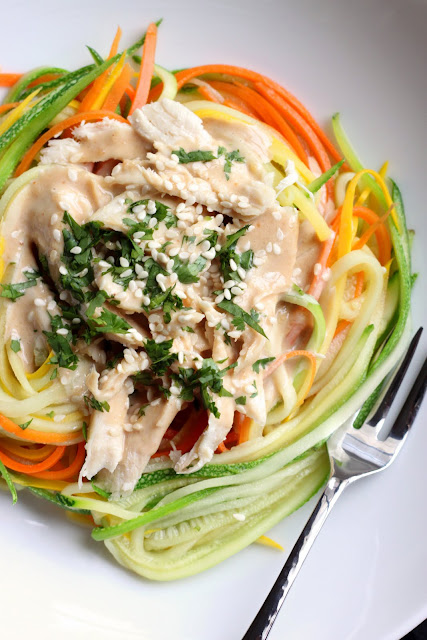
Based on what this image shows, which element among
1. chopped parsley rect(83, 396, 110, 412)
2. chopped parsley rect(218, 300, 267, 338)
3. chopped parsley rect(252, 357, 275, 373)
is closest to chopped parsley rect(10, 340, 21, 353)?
chopped parsley rect(83, 396, 110, 412)

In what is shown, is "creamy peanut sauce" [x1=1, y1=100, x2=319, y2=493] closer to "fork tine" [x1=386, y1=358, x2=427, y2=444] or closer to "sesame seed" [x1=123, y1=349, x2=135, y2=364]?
"sesame seed" [x1=123, y1=349, x2=135, y2=364]

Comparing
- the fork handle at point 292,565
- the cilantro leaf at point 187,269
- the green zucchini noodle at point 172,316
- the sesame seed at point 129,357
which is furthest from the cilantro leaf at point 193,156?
the fork handle at point 292,565

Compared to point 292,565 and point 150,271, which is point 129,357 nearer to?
point 150,271

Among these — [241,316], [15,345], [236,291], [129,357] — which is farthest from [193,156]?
[15,345]

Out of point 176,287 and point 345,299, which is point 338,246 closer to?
point 345,299

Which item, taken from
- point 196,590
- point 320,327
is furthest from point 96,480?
point 320,327
